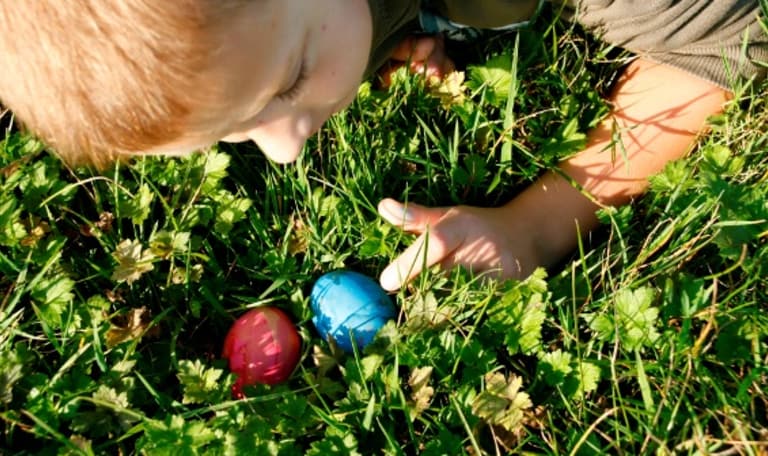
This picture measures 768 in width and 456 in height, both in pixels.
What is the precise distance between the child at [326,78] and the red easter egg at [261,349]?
32 centimetres

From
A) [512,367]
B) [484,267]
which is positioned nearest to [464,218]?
[484,267]

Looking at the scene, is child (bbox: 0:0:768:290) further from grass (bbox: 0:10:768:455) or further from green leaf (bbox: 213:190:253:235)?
green leaf (bbox: 213:190:253:235)

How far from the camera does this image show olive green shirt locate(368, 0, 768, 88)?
2367 mm

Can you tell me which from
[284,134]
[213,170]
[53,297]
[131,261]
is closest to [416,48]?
[213,170]

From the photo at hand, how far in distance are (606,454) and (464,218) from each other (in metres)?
0.79

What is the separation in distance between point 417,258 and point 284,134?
0.55 metres

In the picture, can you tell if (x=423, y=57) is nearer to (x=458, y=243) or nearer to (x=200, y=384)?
(x=458, y=243)

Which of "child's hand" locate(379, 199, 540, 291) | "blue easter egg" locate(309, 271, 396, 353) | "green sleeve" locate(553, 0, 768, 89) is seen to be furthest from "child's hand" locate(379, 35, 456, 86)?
"blue easter egg" locate(309, 271, 396, 353)

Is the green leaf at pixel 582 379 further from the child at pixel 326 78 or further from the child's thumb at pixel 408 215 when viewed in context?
the child's thumb at pixel 408 215

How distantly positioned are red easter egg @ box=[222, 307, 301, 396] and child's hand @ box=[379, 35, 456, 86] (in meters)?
0.97

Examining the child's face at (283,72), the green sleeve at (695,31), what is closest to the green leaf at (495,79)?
the green sleeve at (695,31)

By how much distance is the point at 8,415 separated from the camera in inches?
81.9

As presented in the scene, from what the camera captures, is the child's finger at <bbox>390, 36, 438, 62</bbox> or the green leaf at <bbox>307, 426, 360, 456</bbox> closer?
the green leaf at <bbox>307, 426, 360, 456</bbox>

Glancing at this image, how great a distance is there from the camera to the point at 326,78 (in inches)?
77.4
